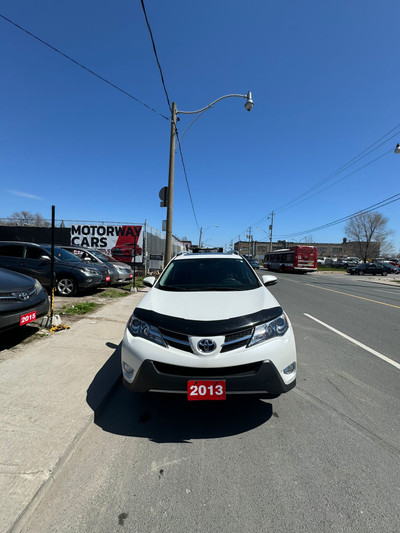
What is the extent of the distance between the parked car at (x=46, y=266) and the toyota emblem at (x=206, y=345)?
22.1 ft

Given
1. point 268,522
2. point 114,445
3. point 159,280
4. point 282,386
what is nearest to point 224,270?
point 159,280

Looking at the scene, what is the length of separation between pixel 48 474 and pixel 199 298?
1.88m

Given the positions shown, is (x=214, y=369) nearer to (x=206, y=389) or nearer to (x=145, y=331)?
(x=206, y=389)

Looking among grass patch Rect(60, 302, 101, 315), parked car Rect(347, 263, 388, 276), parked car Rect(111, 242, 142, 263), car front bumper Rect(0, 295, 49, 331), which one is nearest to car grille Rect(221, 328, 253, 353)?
car front bumper Rect(0, 295, 49, 331)

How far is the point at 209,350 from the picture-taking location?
2273 mm

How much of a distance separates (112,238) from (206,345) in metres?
16.5

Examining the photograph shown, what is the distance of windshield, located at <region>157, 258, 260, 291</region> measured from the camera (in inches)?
136

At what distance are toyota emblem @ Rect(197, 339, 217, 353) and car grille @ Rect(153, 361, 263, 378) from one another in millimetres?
153

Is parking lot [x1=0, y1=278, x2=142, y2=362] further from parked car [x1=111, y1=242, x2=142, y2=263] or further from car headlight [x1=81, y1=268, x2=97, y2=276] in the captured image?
parked car [x1=111, y1=242, x2=142, y2=263]

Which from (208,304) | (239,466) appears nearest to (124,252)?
(208,304)

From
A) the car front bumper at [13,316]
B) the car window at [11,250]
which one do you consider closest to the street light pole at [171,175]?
the car window at [11,250]

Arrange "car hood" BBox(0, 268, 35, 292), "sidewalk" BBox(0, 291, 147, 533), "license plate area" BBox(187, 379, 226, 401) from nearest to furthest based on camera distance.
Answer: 1. "sidewalk" BBox(0, 291, 147, 533)
2. "license plate area" BBox(187, 379, 226, 401)
3. "car hood" BBox(0, 268, 35, 292)

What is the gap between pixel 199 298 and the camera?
2.96 metres

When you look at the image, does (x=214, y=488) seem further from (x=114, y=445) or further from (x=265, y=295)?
(x=265, y=295)
